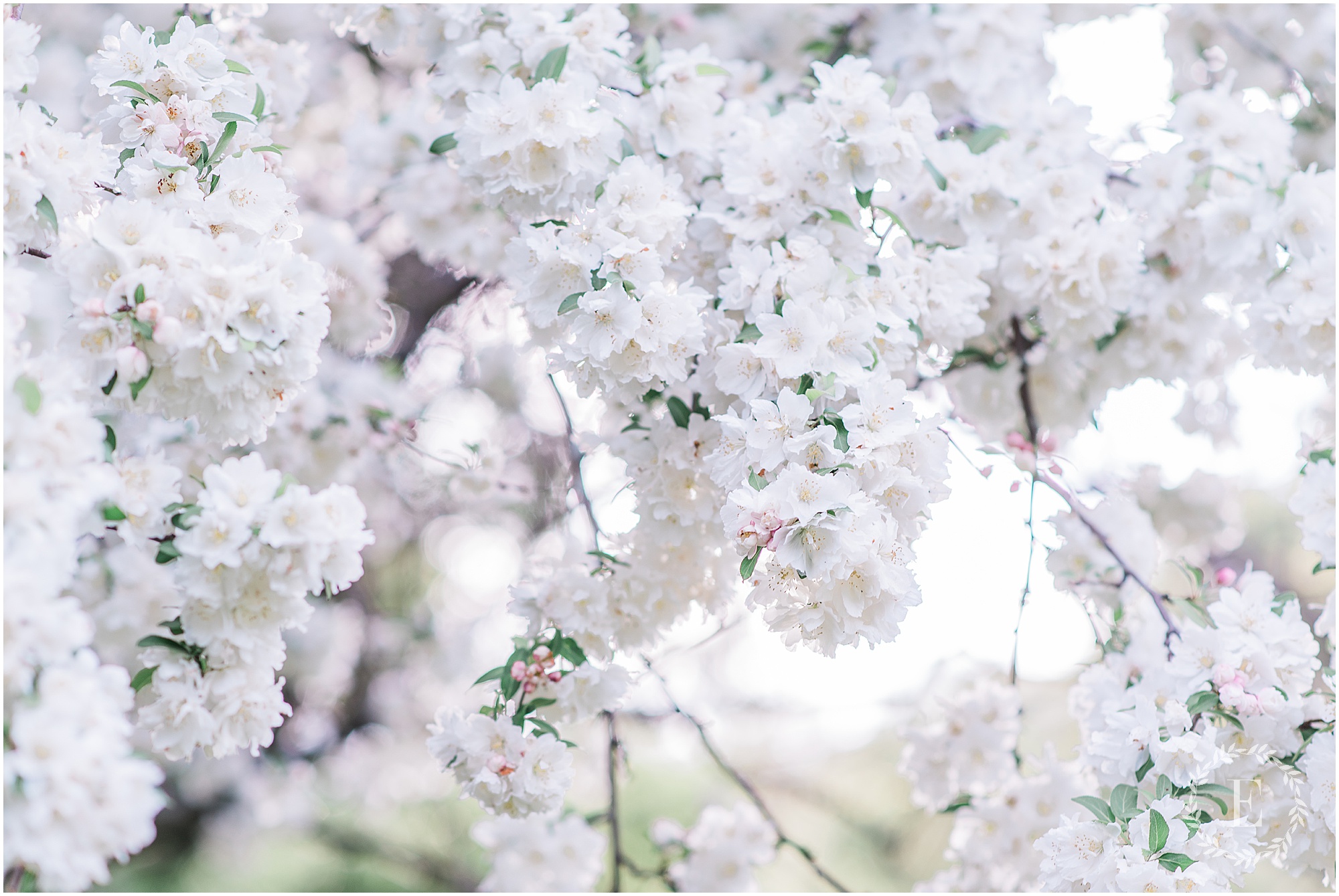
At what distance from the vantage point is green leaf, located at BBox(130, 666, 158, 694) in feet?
4.16

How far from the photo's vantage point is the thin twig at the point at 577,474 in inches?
73.5

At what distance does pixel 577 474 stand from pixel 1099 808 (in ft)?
3.92

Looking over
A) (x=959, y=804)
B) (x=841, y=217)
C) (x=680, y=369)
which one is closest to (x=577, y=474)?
(x=680, y=369)

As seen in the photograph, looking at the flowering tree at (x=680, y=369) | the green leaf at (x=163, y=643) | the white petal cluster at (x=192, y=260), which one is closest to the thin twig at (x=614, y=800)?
the flowering tree at (x=680, y=369)

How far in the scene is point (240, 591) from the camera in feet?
4.07

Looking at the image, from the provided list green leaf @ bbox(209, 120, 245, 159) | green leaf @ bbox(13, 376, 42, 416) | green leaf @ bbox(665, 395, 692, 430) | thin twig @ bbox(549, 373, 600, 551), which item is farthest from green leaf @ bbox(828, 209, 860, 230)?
green leaf @ bbox(13, 376, 42, 416)

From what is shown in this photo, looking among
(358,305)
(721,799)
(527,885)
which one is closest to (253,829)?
(721,799)

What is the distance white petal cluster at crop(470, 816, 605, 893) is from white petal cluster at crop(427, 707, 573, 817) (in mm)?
750

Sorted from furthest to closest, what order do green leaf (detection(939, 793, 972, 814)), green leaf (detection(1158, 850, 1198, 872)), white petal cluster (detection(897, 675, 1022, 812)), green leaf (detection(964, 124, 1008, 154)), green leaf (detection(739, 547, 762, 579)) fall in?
white petal cluster (detection(897, 675, 1022, 812)) < green leaf (detection(939, 793, 972, 814)) < green leaf (detection(964, 124, 1008, 154)) < green leaf (detection(1158, 850, 1198, 872)) < green leaf (detection(739, 547, 762, 579))

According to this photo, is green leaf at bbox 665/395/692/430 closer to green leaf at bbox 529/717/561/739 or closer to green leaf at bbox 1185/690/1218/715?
green leaf at bbox 529/717/561/739

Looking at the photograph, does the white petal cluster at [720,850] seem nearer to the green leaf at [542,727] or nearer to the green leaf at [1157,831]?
the green leaf at [542,727]

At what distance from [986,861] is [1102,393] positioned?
1.17m

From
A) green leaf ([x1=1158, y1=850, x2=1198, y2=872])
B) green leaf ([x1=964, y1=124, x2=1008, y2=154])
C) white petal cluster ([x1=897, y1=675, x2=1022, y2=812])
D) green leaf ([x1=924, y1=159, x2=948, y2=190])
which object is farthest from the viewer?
white petal cluster ([x1=897, y1=675, x2=1022, y2=812])

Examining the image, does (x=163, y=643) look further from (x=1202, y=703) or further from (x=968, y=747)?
(x=968, y=747)
